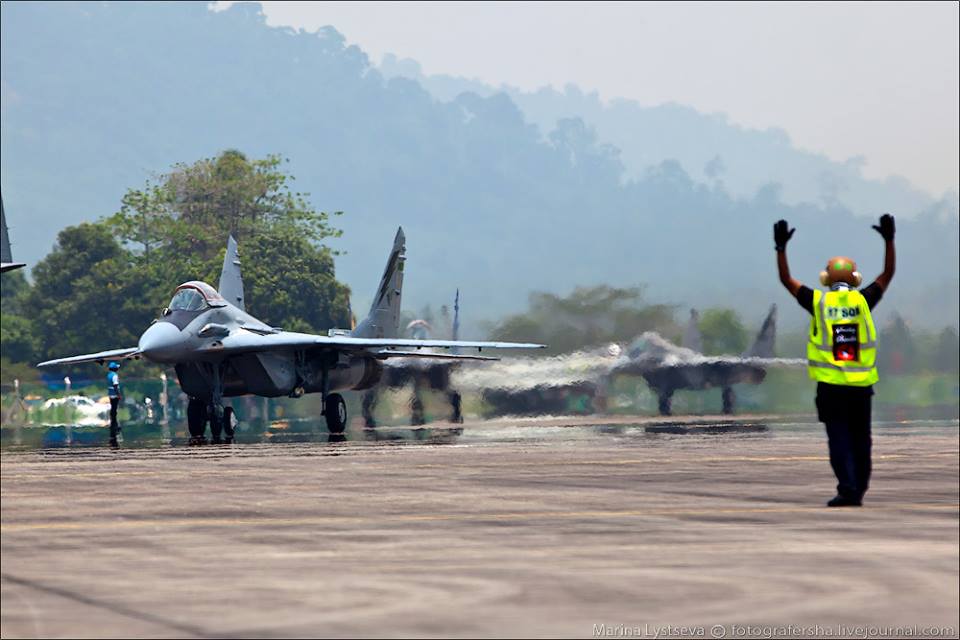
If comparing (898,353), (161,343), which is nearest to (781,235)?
(161,343)

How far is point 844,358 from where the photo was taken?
39.9 ft

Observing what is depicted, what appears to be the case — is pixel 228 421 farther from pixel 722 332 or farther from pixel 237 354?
pixel 722 332

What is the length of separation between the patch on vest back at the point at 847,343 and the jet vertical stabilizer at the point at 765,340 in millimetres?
37545

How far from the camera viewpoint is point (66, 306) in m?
97.9

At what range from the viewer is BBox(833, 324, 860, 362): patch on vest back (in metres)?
12.1

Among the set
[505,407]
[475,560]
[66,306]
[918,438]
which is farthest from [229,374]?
[66,306]

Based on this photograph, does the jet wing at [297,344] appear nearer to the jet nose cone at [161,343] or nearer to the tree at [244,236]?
the jet nose cone at [161,343]

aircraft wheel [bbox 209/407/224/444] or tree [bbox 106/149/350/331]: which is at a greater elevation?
tree [bbox 106/149/350/331]

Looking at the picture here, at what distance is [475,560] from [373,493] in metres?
5.01

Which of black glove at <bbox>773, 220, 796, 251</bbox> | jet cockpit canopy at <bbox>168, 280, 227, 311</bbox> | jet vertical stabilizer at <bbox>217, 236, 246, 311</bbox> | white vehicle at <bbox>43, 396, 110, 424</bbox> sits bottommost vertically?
white vehicle at <bbox>43, 396, 110, 424</bbox>

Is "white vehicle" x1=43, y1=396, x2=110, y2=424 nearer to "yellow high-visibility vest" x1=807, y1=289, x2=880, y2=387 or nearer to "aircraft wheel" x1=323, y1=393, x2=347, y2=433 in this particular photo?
"aircraft wheel" x1=323, y1=393, x2=347, y2=433

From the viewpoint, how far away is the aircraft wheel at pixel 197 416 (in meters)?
37.0

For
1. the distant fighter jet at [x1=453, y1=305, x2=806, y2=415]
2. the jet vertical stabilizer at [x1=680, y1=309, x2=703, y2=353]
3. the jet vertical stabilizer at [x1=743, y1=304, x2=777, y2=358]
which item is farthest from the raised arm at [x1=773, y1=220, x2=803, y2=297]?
the jet vertical stabilizer at [x1=680, y1=309, x2=703, y2=353]

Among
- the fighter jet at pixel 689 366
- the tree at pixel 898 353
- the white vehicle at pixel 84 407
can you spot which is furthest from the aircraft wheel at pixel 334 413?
the white vehicle at pixel 84 407
